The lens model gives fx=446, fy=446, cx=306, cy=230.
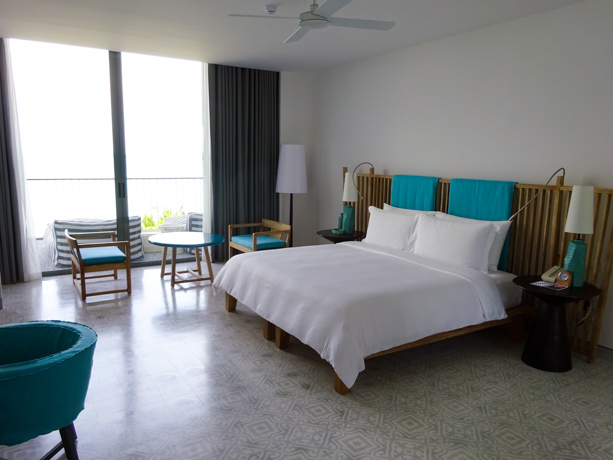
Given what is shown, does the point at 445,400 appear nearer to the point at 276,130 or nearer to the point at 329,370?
the point at 329,370

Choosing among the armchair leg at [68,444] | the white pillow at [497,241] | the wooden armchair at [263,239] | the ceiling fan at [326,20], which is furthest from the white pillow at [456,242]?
the armchair leg at [68,444]

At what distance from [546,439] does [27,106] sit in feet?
19.1

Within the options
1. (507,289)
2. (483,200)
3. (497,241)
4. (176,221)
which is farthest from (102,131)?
(507,289)

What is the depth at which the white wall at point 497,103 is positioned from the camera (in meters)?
3.25

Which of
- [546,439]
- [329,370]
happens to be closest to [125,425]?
[329,370]

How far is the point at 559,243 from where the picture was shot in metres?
3.50

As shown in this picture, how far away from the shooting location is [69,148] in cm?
566

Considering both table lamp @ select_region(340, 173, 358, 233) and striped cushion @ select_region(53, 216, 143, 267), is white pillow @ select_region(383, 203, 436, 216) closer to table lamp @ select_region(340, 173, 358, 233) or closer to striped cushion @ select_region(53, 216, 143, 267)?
table lamp @ select_region(340, 173, 358, 233)

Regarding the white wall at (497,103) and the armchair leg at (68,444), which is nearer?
the armchair leg at (68,444)

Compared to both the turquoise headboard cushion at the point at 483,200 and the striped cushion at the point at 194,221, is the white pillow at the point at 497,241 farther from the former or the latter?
the striped cushion at the point at 194,221

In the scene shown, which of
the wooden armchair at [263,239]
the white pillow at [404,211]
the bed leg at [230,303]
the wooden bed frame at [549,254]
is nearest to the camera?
the wooden bed frame at [549,254]

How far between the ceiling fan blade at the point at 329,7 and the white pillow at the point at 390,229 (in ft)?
6.80

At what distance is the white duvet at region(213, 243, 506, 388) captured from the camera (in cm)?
275

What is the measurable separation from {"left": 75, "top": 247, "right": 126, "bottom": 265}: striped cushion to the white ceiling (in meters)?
2.14
